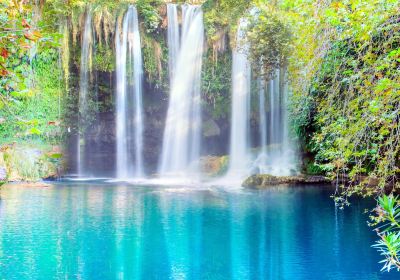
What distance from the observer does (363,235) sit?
890 cm

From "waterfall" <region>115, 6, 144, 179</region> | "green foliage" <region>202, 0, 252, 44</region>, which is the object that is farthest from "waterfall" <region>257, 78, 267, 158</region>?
"waterfall" <region>115, 6, 144, 179</region>

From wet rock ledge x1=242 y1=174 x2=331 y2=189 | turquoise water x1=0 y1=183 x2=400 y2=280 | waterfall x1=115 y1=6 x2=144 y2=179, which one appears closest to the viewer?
turquoise water x1=0 y1=183 x2=400 y2=280

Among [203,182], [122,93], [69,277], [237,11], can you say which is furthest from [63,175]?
[69,277]

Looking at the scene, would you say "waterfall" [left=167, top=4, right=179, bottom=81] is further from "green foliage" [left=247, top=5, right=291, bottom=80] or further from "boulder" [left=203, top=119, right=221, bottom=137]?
"green foliage" [left=247, top=5, right=291, bottom=80]

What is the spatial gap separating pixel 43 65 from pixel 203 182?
8.42 meters

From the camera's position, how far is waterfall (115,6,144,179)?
19031mm

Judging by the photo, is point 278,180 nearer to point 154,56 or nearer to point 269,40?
point 269,40

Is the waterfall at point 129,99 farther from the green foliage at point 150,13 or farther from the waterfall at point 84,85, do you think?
the waterfall at point 84,85

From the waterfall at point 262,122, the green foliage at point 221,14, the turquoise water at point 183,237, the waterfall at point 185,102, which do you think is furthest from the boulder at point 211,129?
the turquoise water at point 183,237

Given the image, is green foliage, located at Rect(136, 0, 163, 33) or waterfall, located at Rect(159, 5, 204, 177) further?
waterfall, located at Rect(159, 5, 204, 177)

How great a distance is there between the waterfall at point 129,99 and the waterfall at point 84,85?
43.7 inches

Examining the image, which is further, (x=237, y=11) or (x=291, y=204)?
(x=237, y=11)

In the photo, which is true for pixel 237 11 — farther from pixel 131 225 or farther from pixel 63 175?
pixel 131 225

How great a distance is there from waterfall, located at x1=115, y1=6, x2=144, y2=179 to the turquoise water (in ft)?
21.1
